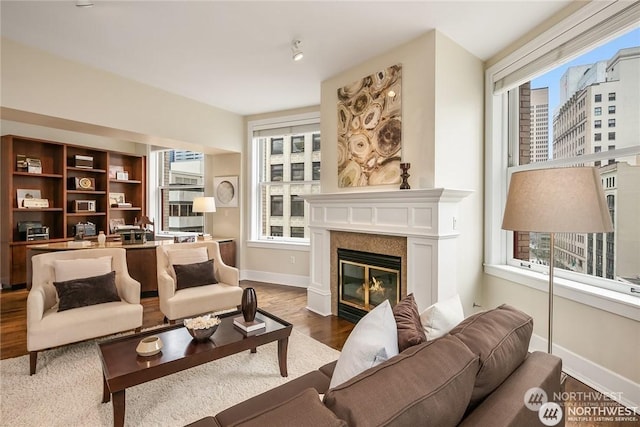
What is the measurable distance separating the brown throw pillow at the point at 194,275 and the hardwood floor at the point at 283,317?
0.59 m

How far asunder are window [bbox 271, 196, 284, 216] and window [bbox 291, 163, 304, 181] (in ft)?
1.44

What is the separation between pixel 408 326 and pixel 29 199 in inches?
245

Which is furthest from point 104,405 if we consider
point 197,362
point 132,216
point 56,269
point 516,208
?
point 132,216

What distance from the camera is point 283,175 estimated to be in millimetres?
5277

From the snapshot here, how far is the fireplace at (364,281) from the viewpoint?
321 cm

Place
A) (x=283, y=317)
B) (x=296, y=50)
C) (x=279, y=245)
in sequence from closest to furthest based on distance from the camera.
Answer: (x=296, y=50), (x=283, y=317), (x=279, y=245)

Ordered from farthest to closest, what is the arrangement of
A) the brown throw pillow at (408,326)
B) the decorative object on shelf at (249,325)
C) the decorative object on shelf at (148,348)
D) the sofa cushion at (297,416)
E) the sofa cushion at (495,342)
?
the decorative object on shelf at (249,325) < the decorative object on shelf at (148,348) < the brown throw pillow at (408,326) < the sofa cushion at (495,342) < the sofa cushion at (297,416)

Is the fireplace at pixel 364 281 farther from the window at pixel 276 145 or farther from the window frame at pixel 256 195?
the window at pixel 276 145

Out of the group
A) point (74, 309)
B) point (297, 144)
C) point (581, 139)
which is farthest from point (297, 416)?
point (297, 144)

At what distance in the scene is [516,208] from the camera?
1651 millimetres

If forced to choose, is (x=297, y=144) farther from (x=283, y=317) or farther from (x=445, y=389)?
(x=445, y=389)

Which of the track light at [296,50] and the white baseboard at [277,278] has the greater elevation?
the track light at [296,50]

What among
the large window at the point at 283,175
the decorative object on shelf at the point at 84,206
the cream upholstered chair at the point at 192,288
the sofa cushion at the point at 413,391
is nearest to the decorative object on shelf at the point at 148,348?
the cream upholstered chair at the point at 192,288

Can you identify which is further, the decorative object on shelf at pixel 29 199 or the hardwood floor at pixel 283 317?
the decorative object on shelf at pixel 29 199
